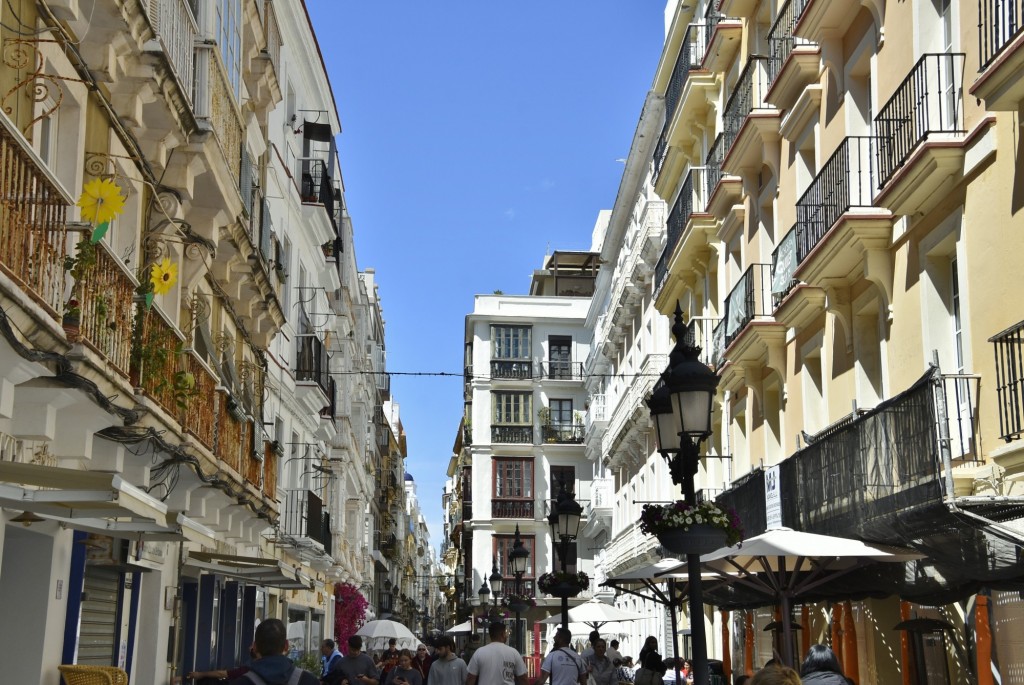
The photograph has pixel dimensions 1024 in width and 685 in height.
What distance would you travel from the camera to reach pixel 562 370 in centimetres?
5900

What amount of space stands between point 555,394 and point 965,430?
4589cm

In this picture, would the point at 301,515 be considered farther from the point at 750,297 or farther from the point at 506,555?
the point at 506,555

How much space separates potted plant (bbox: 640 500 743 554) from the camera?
33.1 ft

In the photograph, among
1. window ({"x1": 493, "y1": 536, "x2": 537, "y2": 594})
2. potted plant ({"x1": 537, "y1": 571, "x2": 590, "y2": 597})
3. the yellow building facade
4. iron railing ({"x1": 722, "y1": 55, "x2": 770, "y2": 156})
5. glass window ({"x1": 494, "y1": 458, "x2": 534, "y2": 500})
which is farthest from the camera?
glass window ({"x1": 494, "y1": 458, "x2": 534, "y2": 500})

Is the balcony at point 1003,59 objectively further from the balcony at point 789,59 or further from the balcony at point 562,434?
the balcony at point 562,434

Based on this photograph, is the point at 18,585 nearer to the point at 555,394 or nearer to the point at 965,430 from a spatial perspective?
the point at 965,430

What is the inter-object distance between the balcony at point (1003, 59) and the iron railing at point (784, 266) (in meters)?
7.08

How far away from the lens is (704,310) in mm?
28781

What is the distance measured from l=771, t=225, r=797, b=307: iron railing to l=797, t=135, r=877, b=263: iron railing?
1.60 ft

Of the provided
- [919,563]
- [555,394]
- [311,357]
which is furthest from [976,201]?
[555,394]

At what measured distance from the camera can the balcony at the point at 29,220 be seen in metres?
7.64

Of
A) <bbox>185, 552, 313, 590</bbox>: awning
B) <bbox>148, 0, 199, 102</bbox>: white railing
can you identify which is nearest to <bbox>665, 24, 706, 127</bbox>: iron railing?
<bbox>185, 552, 313, 590</bbox>: awning

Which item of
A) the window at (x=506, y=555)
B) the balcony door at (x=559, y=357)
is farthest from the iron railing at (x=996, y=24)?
the balcony door at (x=559, y=357)

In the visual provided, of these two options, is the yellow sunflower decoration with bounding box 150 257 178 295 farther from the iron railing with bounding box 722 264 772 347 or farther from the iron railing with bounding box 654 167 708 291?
the iron railing with bounding box 654 167 708 291
